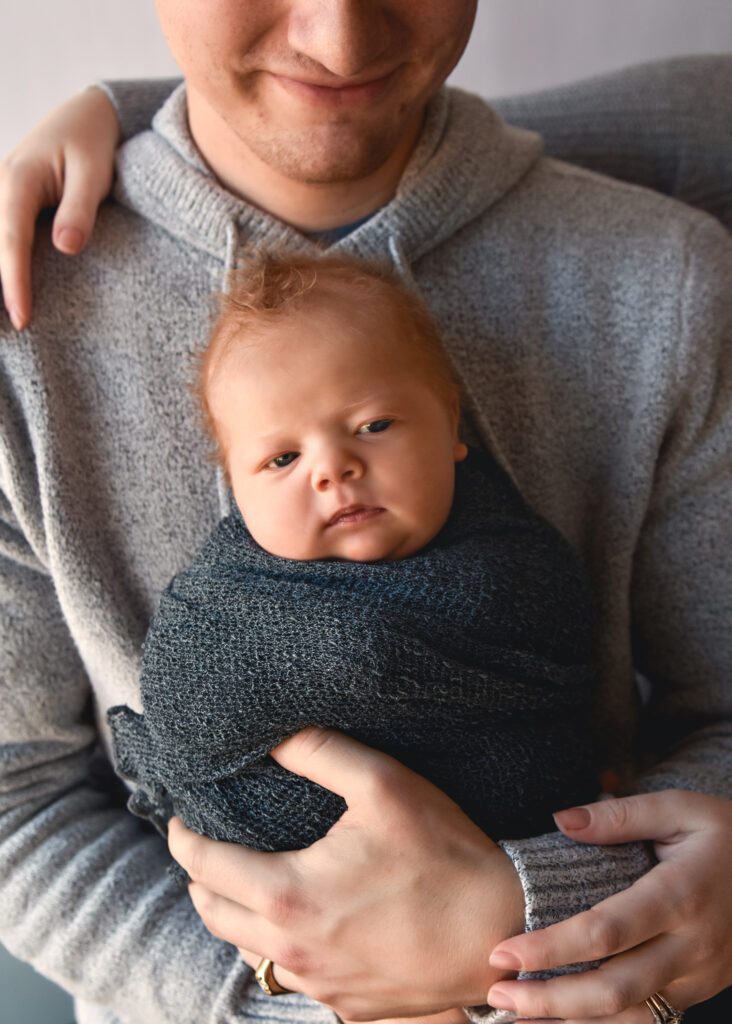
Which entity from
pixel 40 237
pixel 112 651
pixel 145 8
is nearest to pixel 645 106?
pixel 145 8

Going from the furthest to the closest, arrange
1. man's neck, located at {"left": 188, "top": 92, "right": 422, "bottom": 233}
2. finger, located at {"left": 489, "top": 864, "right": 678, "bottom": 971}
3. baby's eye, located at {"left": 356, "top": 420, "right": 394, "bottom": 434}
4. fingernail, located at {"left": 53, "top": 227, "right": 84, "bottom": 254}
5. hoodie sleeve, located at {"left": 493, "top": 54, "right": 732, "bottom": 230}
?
hoodie sleeve, located at {"left": 493, "top": 54, "right": 732, "bottom": 230} < man's neck, located at {"left": 188, "top": 92, "right": 422, "bottom": 233} < fingernail, located at {"left": 53, "top": 227, "right": 84, "bottom": 254} < baby's eye, located at {"left": 356, "top": 420, "right": 394, "bottom": 434} < finger, located at {"left": 489, "top": 864, "right": 678, "bottom": 971}

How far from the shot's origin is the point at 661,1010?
86 cm

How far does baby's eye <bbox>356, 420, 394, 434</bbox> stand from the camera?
894 mm

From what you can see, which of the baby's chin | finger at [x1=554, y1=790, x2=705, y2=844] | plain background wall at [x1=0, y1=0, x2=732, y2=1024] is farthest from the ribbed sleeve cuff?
plain background wall at [x1=0, y1=0, x2=732, y2=1024]

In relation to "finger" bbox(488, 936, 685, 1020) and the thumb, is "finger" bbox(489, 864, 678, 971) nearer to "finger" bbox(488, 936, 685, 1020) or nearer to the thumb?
"finger" bbox(488, 936, 685, 1020)

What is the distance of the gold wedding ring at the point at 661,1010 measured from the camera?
0.86 metres

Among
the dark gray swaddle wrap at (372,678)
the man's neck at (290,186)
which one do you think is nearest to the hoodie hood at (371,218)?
the man's neck at (290,186)

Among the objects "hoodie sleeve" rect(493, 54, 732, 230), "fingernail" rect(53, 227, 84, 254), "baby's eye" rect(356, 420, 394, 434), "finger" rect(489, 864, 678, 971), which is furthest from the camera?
"hoodie sleeve" rect(493, 54, 732, 230)

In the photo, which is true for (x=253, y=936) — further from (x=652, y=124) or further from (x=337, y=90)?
(x=652, y=124)

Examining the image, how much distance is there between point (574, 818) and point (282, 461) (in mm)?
475

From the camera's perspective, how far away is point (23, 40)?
143 cm

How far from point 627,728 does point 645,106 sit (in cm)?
99

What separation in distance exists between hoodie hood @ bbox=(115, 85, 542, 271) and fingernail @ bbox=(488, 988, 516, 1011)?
0.82m

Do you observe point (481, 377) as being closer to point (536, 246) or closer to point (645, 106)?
point (536, 246)
